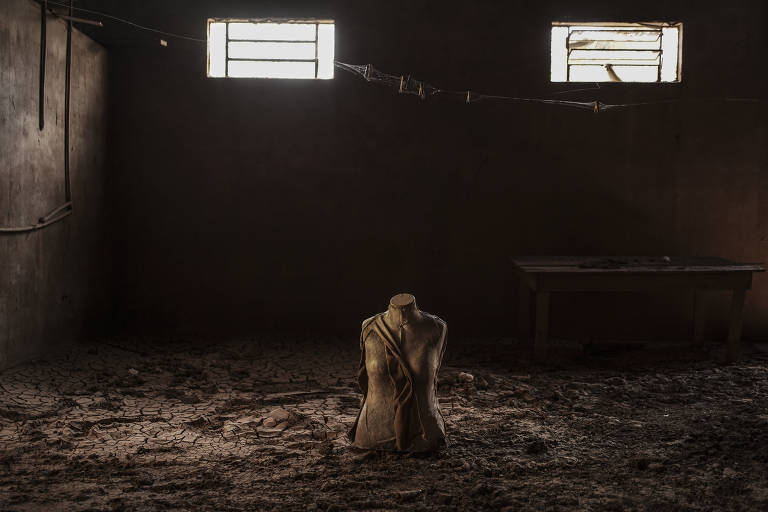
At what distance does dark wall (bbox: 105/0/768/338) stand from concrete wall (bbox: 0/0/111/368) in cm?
42

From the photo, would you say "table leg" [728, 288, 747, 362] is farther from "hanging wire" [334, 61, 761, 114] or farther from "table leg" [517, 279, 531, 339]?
"hanging wire" [334, 61, 761, 114]

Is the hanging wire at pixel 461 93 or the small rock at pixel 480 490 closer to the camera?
the small rock at pixel 480 490

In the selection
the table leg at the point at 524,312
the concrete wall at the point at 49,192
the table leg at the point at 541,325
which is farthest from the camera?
the table leg at the point at 524,312

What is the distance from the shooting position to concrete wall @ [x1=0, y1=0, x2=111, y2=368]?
5371 millimetres

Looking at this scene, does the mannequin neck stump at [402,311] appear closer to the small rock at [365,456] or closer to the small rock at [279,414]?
the small rock at [365,456]

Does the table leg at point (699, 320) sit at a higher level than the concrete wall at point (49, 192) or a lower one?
lower

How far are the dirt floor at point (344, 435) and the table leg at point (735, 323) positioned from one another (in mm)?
173

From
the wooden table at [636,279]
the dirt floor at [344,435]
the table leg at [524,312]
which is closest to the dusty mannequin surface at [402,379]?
the dirt floor at [344,435]

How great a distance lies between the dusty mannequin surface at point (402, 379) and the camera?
3.84 m

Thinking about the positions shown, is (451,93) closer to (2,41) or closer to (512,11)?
(512,11)

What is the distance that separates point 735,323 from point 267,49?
5.50 metres

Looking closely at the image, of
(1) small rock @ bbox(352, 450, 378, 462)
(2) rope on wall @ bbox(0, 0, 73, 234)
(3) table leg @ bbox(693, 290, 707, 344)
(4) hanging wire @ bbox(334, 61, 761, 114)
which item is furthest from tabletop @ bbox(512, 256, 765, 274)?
(2) rope on wall @ bbox(0, 0, 73, 234)

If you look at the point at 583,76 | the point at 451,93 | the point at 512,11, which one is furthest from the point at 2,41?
the point at 583,76

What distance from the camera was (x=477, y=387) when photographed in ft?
17.8
